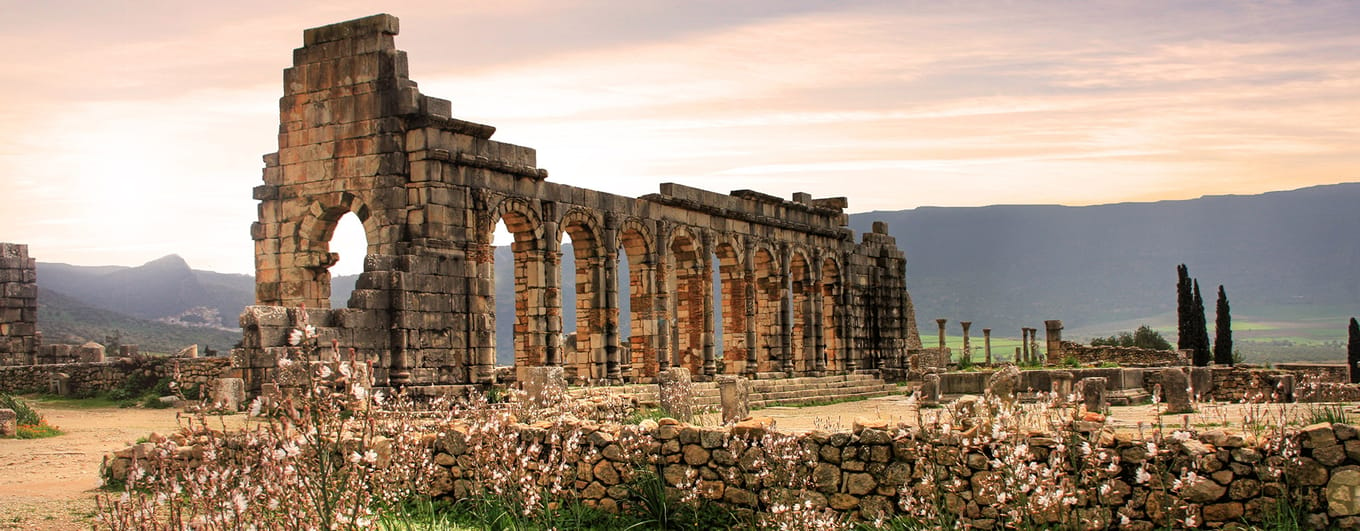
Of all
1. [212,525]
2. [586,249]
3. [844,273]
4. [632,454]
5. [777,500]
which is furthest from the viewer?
[844,273]

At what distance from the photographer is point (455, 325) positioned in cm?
2328

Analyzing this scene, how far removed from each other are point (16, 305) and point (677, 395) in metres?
20.7

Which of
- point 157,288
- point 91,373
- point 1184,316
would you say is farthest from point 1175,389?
point 157,288

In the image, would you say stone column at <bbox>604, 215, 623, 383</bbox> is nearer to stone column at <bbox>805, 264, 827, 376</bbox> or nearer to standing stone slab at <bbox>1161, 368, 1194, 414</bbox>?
stone column at <bbox>805, 264, 827, 376</bbox>

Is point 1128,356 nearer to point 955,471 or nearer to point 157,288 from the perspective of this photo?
point 955,471

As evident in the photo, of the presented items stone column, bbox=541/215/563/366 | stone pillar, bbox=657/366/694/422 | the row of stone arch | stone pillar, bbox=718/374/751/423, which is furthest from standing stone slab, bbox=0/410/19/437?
stone pillar, bbox=718/374/751/423

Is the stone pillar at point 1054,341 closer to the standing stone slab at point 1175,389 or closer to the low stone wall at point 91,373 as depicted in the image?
the standing stone slab at point 1175,389

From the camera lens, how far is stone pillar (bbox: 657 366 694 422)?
62.1 ft

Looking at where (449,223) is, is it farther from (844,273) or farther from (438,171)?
(844,273)

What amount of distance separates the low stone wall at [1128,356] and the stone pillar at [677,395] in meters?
21.8

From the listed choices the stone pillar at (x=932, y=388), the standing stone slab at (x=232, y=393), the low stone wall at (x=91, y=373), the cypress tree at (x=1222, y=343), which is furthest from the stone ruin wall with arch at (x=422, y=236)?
the cypress tree at (x=1222, y=343)

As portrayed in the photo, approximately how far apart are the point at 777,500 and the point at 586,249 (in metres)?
16.3

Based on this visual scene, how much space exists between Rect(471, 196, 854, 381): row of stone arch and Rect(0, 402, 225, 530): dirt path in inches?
265

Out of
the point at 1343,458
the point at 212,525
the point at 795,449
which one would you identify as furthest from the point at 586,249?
the point at 212,525
